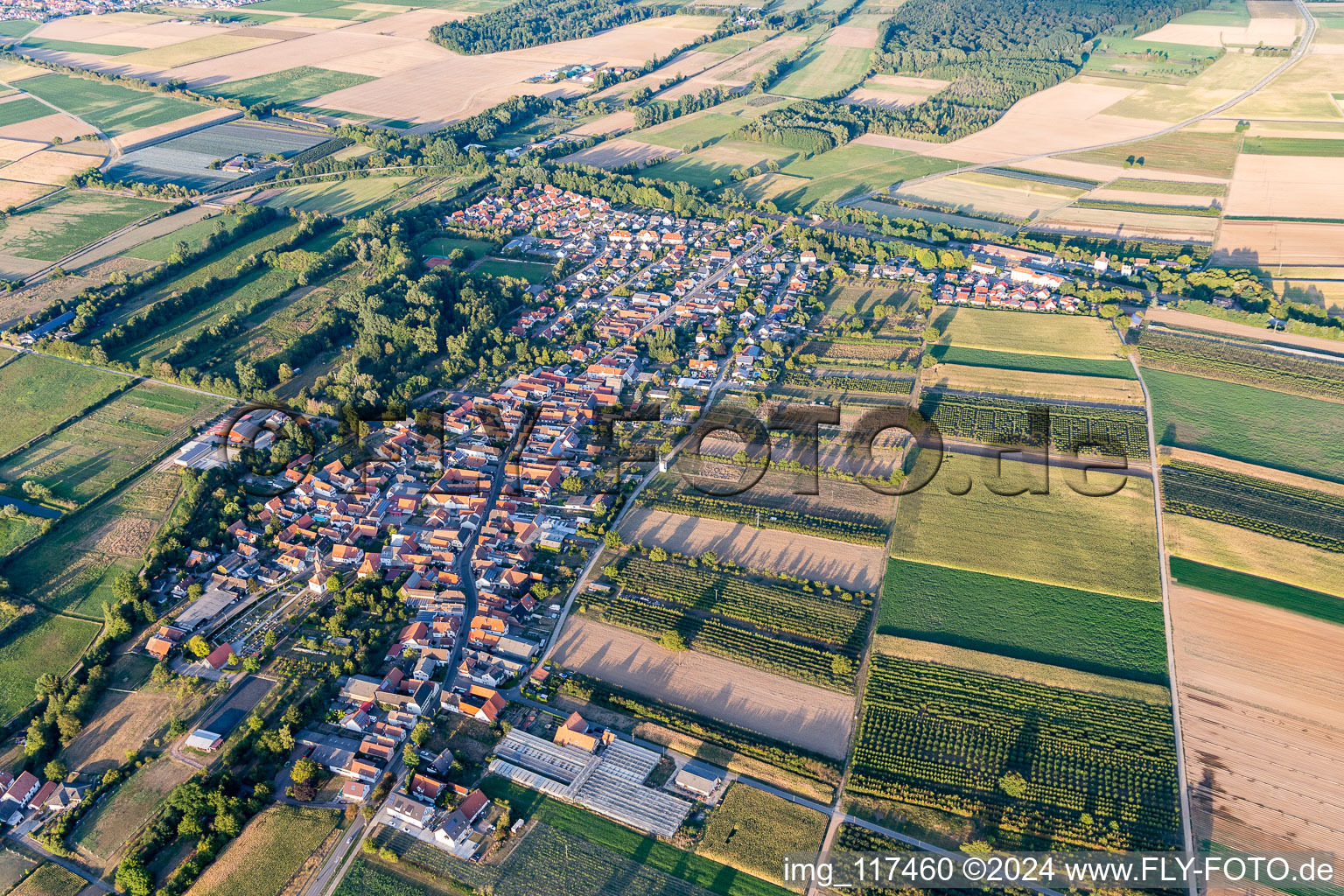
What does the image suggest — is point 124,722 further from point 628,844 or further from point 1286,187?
point 1286,187

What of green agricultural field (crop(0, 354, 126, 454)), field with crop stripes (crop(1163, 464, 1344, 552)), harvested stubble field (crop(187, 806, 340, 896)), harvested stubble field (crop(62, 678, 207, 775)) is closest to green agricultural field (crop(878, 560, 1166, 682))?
field with crop stripes (crop(1163, 464, 1344, 552))

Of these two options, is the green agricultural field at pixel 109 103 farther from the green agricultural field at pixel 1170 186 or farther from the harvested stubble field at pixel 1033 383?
the green agricultural field at pixel 1170 186

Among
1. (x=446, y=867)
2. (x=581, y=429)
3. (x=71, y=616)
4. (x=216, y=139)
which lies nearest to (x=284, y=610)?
(x=71, y=616)

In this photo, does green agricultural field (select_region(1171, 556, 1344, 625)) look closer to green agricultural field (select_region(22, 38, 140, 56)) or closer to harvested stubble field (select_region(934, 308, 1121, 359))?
harvested stubble field (select_region(934, 308, 1121, 359))

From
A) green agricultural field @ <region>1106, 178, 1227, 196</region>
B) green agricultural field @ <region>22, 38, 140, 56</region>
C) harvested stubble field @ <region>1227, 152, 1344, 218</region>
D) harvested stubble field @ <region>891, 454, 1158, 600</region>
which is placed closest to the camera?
harvested stubble field @ <region>891, 454, 1158, 600</region>

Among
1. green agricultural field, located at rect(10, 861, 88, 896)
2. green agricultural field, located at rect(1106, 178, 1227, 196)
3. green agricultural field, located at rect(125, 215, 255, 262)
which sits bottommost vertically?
green agricultural field, located at rect(10, 861, 88, 896)

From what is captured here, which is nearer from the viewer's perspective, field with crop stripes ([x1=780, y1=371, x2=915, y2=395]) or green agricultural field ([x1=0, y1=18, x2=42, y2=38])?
field with crop stripes ([x1=780, y1=371, x2=915, y2=395])

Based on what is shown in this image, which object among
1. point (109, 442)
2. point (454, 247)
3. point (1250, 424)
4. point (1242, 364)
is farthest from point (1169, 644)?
point (454, 247)
